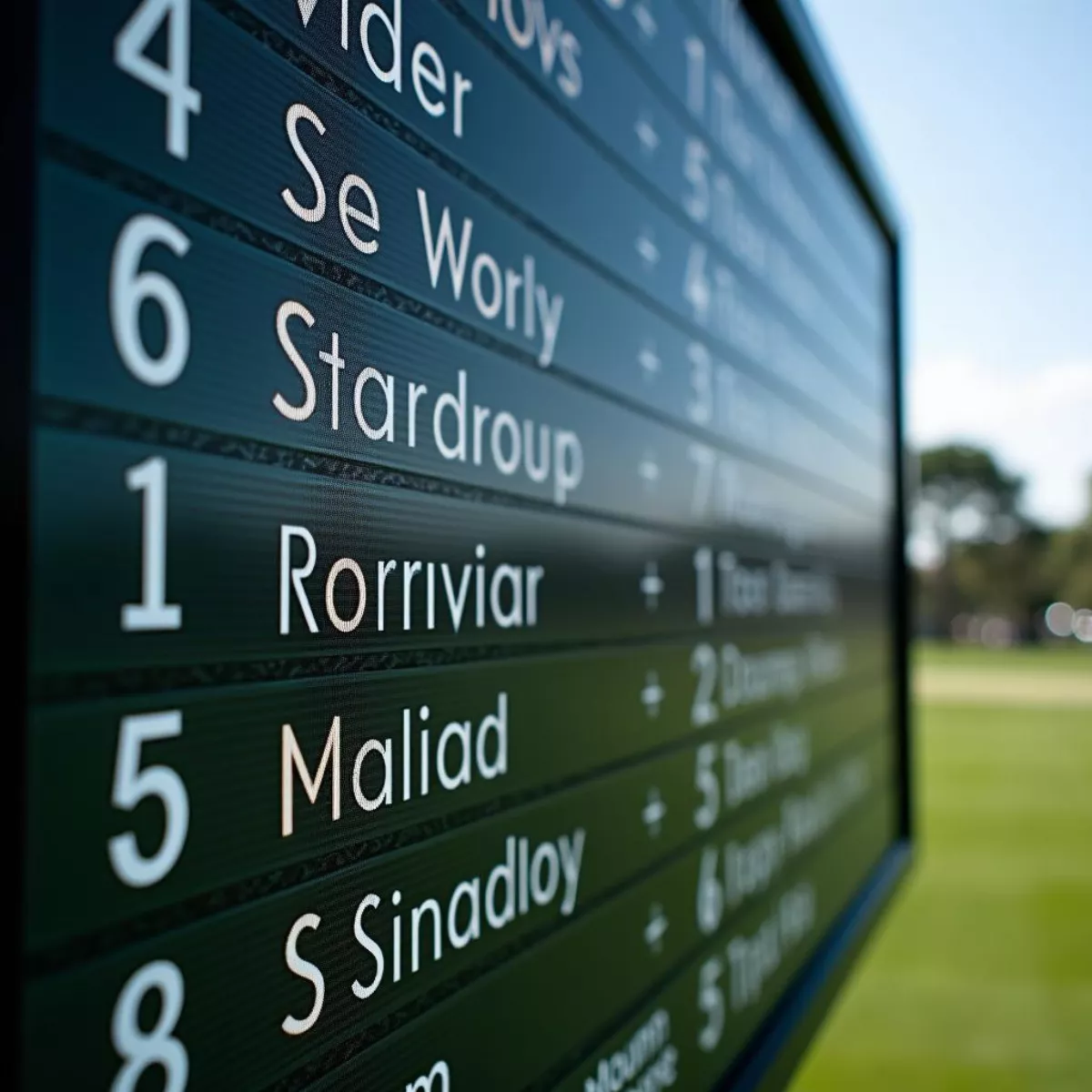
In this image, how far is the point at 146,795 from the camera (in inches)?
35.9

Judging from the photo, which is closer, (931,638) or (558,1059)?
(558,1059)

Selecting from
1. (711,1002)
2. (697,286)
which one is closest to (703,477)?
(697,286)

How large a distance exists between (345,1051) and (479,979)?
297 mm

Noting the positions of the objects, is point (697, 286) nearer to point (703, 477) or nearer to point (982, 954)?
point (703, 477)

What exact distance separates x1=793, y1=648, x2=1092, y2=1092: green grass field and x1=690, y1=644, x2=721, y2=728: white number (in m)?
1.89

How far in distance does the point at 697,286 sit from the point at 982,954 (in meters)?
3.77

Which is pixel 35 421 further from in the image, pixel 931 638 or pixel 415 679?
pixel 931 638

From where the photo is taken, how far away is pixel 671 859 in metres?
2.14

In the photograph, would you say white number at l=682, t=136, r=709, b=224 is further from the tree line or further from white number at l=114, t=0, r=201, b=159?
the tree line

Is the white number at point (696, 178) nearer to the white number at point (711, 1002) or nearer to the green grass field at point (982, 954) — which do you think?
the white number at point (711, 1002)

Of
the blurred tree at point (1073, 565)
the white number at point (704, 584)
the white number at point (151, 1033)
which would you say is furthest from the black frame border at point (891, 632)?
the blurred tree at point (1073, 565)

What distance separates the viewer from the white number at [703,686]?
229 cm

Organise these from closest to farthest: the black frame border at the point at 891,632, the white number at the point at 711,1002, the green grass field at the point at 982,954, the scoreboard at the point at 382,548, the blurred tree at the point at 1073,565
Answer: the scoreboard at the point at 382,548 < the white number at the point at 711,1002 < the black frame border at the point at 891,632 < the green grass field at the point at 982,954 < the blurred tree at the point at 1073,565

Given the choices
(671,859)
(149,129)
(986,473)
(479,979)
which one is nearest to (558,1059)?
(479,979)
